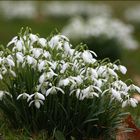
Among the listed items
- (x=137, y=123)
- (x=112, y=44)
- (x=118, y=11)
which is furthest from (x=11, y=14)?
(x=137, y=123)

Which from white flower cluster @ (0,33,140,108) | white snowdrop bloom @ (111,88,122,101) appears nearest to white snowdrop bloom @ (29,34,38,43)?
white flower cluster @ (0,33,140,108)

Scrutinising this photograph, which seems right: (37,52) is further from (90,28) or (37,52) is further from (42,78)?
(90,28)

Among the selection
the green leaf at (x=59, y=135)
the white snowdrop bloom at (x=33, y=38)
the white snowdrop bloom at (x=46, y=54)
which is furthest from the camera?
the white snowdrop bloom at (x=33, y=38)

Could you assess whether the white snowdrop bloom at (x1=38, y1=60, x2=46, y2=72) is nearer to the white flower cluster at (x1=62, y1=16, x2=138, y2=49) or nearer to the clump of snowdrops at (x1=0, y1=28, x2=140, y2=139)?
the clump of snowdrops at (x1=0, y1=28, x2=140, y2=139)

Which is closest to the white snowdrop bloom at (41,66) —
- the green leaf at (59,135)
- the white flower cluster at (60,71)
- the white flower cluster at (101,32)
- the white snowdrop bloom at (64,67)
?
the white flower cluster at (60,71)

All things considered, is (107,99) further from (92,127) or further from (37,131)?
(37,131)

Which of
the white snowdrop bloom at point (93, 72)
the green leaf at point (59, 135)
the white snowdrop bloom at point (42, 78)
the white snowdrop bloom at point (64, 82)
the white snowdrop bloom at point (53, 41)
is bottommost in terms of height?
the green leaf at point (59, 135)

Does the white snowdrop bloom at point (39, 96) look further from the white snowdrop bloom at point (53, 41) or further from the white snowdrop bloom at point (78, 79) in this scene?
the white snowdrop bloom at point (53, 41)
